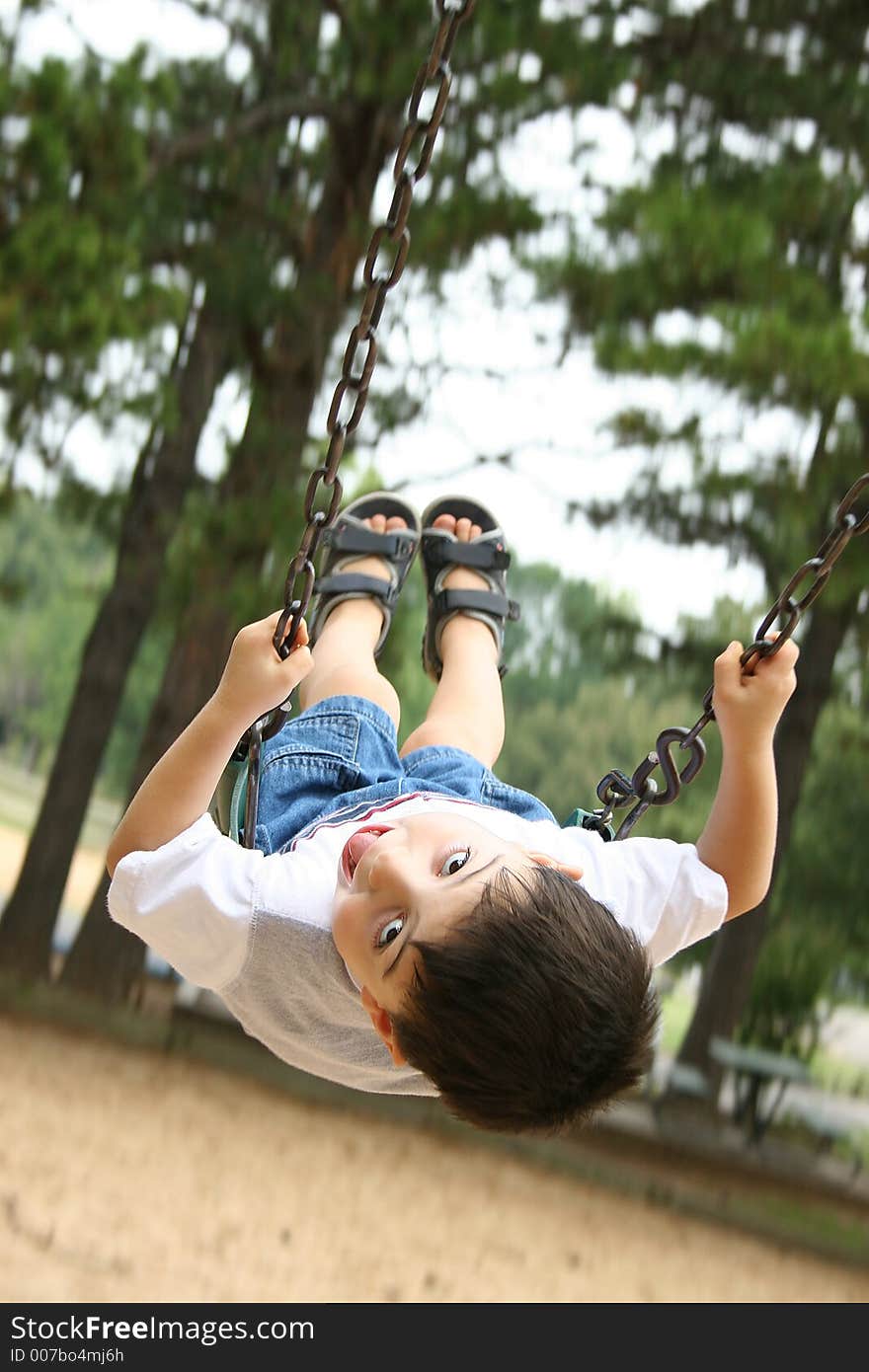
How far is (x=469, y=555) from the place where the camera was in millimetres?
1892

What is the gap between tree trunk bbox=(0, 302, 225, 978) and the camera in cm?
552

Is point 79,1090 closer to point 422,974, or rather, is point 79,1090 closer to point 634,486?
point 634,486

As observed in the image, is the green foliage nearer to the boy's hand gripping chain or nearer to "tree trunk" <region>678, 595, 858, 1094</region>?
"tree trunk" <region>678, 595, 858, 1094</region>

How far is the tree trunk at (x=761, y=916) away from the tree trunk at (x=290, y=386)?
84.6 inches

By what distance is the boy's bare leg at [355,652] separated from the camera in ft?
5.22

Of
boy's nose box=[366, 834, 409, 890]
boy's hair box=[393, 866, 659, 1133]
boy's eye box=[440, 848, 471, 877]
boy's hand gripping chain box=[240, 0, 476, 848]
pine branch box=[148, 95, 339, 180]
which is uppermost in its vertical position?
pine branch box=[148, 95, 339, 180]

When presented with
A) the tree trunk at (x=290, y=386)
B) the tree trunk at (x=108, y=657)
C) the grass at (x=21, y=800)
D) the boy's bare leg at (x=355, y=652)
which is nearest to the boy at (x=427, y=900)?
the boy's bare leg at (x=355, y=652)

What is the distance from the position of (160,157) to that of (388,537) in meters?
3.08

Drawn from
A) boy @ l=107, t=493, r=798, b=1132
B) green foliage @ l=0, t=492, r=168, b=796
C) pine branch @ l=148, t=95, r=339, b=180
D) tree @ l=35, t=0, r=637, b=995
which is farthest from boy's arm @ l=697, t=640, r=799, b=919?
green foliage @ l=0, t=492, r=168, b=796

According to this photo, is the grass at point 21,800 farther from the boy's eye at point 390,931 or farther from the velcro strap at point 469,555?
the boy's eye at point 390,931

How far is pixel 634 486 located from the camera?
5391 mm

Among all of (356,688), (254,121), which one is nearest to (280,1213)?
(356,688)

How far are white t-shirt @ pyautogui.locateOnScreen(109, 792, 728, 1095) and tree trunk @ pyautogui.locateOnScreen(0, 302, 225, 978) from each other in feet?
14.2
